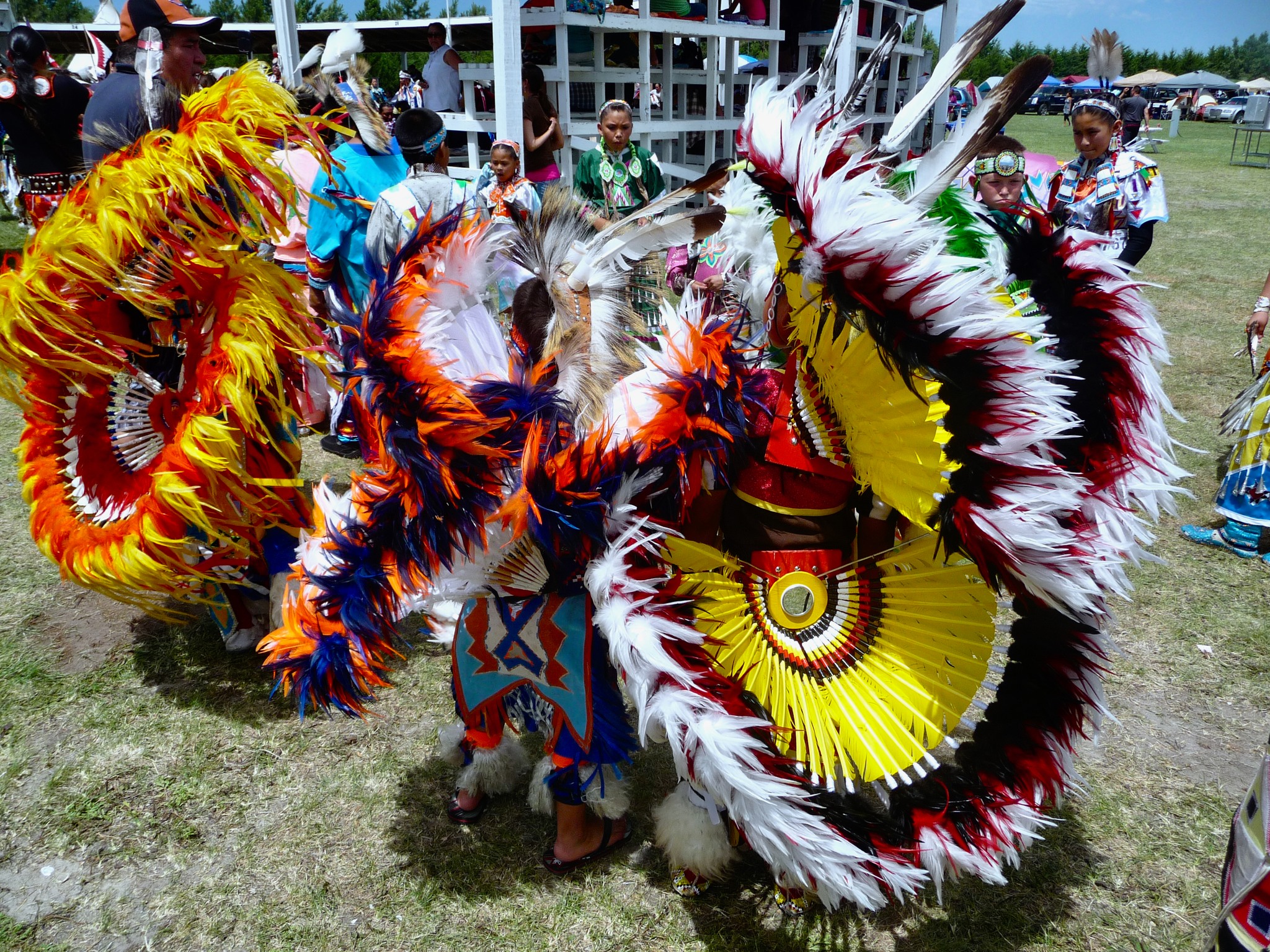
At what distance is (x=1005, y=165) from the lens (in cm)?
392

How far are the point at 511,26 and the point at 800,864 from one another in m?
6.06

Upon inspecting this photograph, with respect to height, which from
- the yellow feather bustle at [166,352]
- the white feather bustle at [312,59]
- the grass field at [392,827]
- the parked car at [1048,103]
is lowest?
the grass field at [392,827]

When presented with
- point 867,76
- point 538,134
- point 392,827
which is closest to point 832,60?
point 867,76

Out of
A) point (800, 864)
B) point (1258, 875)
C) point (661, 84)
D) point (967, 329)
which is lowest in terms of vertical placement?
point (800, 864)

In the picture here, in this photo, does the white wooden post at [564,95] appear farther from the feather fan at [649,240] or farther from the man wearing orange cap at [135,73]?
the feather fan at [649,240]

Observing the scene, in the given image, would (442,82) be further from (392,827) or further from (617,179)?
(392,827)

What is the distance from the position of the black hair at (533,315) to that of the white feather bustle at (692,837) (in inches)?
46.5

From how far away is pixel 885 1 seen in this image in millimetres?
10000

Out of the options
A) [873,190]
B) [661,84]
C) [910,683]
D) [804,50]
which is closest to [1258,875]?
[910,683]

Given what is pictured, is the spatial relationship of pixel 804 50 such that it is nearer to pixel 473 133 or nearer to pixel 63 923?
pixel 473 133

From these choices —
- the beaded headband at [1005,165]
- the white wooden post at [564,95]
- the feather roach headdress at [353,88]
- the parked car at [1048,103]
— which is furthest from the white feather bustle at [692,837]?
the parked car at [1048,103]

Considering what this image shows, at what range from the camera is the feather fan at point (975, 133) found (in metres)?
1.55

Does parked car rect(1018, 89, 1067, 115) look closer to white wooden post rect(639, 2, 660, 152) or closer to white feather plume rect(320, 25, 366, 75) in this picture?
white wooden post rect(639, 2, 660, 152)

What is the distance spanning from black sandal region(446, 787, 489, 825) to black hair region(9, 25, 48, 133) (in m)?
6.05
